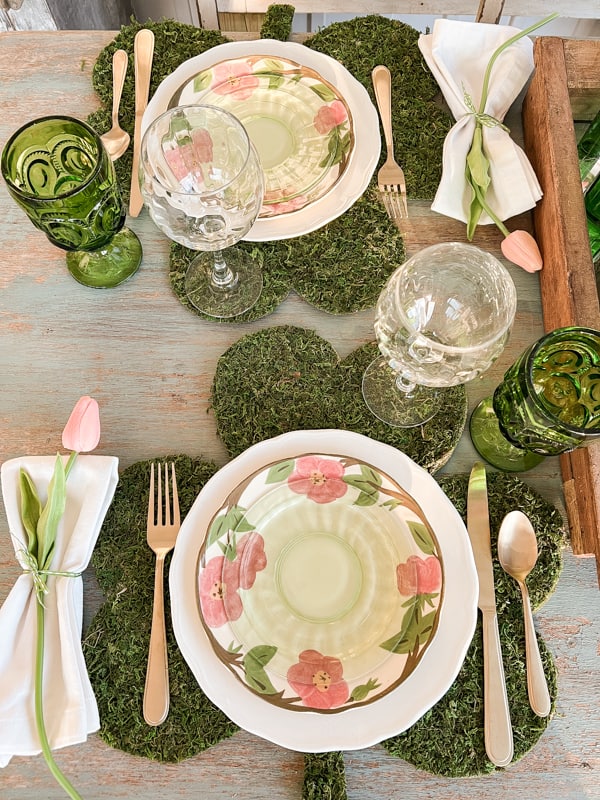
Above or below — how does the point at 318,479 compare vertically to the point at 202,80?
below

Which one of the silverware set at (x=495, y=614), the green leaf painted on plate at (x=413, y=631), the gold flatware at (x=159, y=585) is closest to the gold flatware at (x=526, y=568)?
the silverware set at (x=495, y=614)

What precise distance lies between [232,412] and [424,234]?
1.07 ft

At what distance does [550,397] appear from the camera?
667 millimetres

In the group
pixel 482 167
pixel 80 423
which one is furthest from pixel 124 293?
pixel 482 167

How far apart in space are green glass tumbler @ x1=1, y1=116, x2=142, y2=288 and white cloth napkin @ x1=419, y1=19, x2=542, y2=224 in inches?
15.0

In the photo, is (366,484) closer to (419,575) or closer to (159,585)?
(419,575)

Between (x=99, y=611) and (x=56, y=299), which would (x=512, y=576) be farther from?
(x=56, y=299)

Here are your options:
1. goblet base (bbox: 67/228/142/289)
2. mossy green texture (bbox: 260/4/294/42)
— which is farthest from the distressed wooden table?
mossy green texture (bbox: 260/4/294/42)

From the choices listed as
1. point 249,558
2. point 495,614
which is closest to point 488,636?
point 495,614

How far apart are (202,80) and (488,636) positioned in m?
0.73

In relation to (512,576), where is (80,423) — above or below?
above

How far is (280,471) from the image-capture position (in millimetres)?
633

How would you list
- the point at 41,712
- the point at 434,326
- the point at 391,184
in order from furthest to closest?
the point at 391,184 < the point at 434,326 < the point at 41,712

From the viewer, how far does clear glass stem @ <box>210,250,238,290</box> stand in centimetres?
74
